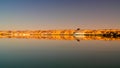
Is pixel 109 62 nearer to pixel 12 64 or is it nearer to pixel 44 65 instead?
pixel 44 65

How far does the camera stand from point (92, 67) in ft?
61.3

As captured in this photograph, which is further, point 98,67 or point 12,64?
point 12,64

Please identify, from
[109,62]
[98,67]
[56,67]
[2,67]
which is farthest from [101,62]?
[2,67]

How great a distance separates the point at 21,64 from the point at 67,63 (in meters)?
3.29

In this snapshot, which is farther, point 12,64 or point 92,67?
point 12,64


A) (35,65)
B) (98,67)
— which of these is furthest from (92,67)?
(35,65)

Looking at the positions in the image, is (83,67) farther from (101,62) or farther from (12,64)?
(12,64)

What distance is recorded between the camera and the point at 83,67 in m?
18.8

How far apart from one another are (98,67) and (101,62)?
6.77 ft

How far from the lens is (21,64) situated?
2025cm

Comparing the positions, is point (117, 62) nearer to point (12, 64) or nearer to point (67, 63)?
point (67, 63)

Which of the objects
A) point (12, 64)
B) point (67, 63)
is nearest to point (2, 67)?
point (12, 64)

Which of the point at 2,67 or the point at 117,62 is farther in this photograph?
the point at 117,62

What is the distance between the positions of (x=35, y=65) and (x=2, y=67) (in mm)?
2232
